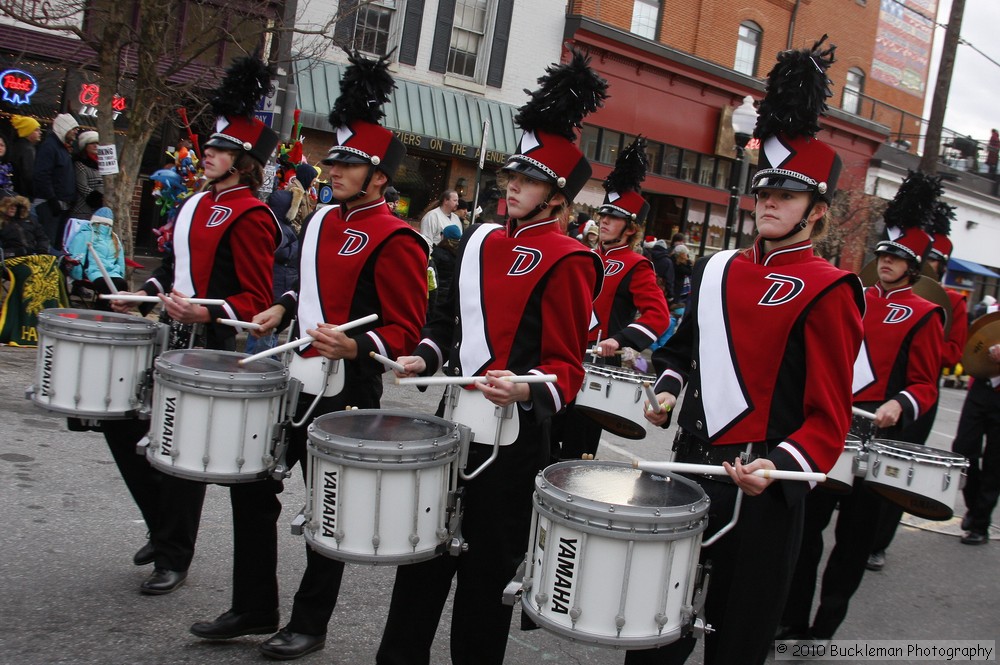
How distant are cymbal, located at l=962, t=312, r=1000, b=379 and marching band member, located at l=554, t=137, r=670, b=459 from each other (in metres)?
2.60

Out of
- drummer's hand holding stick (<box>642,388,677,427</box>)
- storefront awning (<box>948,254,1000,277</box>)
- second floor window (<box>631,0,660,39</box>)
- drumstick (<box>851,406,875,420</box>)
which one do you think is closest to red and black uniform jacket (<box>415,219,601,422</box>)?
drummer's hand holding stick (<box>642,388,677,427</box>)

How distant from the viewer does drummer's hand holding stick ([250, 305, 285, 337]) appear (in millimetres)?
4082

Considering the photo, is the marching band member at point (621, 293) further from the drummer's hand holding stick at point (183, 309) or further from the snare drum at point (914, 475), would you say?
the drummer's hand holding stick at point (183, 309)

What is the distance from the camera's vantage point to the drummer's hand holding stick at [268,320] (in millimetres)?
4082

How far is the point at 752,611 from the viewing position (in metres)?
3.02

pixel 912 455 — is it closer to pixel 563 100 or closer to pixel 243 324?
pixel 563 100

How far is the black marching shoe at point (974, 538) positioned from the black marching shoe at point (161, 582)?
19.7 ft

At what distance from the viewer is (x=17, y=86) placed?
47.7 feet

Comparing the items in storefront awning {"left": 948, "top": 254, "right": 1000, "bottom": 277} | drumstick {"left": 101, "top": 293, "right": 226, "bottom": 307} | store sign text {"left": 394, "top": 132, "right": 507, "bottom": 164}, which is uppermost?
store sign text {"left": 394, "top": 132, "right": 507, "bottom": 164}

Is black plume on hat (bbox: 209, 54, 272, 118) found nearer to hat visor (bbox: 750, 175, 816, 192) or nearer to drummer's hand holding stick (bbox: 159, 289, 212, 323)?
drummer's hand holding stick (bbox: 159, 289, 212, 323)

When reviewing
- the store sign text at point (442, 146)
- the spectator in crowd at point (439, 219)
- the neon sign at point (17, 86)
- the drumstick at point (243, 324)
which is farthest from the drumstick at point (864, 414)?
the store sign text at point (442, 146)

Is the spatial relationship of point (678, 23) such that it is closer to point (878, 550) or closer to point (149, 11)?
point (149, 11)

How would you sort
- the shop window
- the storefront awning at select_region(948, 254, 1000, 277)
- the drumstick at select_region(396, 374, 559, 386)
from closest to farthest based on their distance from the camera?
the drumstick at select_region(396, 374, 559, 386) < the shop window < the storefront awning at select_region(948, 254, 1000, 277)

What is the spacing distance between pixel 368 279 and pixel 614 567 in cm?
171
